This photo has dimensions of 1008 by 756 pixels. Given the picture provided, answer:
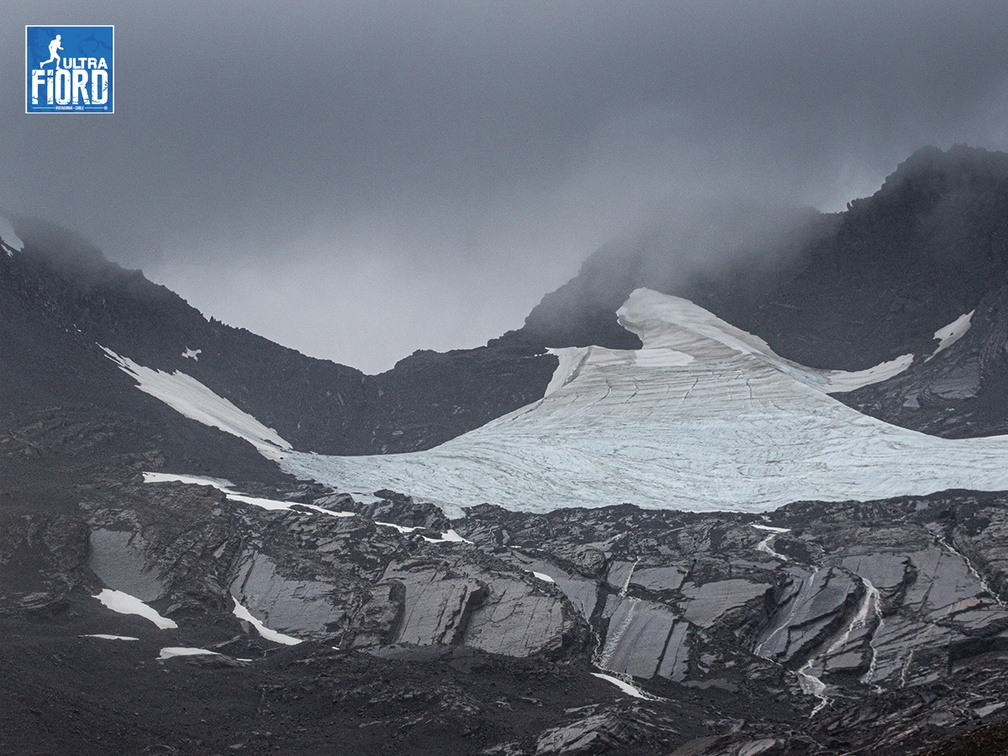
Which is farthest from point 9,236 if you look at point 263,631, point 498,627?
point 498,627

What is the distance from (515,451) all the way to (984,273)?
2984 inches

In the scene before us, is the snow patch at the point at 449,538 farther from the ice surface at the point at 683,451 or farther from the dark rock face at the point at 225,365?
the dark rock face at the point at 225,365

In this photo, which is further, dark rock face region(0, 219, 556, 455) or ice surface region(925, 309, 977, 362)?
ice surface region(925, 309, 977, 362)

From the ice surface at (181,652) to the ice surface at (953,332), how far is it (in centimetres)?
10162

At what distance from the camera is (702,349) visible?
139 metres

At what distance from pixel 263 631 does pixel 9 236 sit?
7422 centimetres

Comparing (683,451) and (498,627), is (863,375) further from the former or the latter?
(498,627)

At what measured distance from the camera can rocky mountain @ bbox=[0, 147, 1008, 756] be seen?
52.2 metres

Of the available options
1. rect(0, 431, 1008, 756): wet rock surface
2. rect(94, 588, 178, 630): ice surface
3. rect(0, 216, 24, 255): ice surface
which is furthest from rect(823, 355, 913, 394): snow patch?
rect(94, 588, 178, 630): ice surface

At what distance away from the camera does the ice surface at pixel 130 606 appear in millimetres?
→ 63572

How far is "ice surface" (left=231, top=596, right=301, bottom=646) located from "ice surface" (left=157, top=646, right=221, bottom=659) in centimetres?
599

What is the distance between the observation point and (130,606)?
65000 millimetres

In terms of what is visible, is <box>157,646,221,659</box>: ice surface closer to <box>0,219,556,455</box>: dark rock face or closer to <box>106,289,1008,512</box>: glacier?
<box>106,289,1008,512</box>: glacier

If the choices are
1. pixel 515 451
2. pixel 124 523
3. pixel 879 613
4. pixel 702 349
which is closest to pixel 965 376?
pixel 702 349
